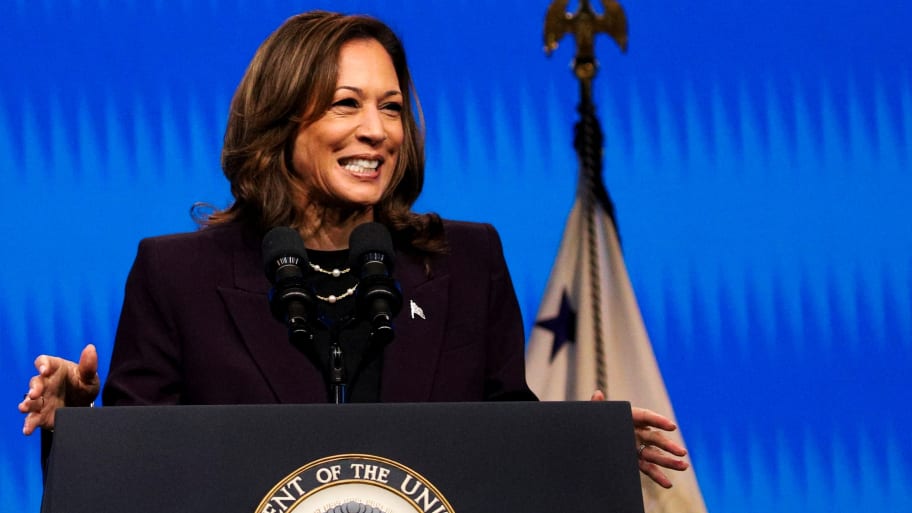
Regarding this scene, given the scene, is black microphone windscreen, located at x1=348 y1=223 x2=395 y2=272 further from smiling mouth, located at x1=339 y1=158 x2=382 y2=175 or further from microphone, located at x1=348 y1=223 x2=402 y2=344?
smiling mouth, located at x1=339 y1=158 x2=382 y2=175

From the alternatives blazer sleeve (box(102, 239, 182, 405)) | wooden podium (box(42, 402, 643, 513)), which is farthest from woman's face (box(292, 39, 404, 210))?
wooden podium (box(42, 402, 643, 513))

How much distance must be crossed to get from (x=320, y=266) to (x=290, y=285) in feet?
1.53

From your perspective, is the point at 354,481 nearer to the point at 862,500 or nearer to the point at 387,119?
the point at 387,119

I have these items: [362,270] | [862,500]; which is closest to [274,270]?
[362,270]

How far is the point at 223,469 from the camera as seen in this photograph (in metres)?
1.23

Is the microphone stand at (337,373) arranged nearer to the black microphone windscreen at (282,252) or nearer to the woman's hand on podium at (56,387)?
the black microphone windscreen at (282,252)

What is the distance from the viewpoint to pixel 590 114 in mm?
2984

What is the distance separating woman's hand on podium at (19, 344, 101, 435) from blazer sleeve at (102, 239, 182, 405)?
12 cm

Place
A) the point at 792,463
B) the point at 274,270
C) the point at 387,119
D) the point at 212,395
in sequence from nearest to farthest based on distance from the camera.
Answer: the point at 274,270 → the point at 212,395 → the point at 387,119 → the point at 792,463

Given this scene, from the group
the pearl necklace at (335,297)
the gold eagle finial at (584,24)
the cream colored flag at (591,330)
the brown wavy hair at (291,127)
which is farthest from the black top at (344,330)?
the gold eagle finial at (584,24)

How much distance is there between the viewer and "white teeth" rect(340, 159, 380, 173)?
189cm

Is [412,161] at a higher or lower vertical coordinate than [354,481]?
higher

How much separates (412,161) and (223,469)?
92 cm

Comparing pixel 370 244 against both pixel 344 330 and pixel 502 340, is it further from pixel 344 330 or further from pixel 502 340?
pixel 502 340
